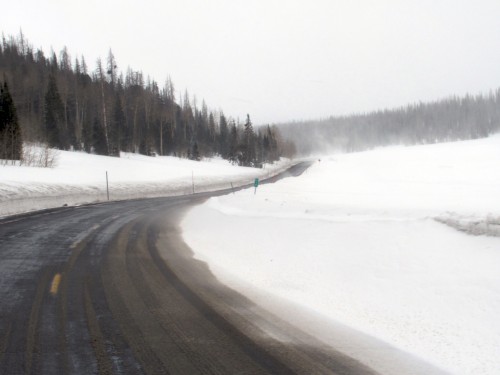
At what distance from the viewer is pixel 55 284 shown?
659cm

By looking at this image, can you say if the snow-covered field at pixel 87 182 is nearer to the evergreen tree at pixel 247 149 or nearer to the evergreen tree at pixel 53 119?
the evergreen tree at pixel 53 119

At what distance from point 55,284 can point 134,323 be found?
251 centimetres

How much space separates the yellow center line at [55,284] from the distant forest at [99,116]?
48452 mm

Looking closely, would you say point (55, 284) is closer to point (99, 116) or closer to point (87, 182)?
point (87, 182)

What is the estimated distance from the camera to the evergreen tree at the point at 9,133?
3247 cm

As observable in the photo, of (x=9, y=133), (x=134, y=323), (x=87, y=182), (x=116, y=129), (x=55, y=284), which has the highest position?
(x=116, y=129)

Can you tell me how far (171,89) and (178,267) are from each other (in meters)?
120

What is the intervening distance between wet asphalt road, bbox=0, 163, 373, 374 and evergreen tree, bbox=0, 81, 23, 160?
28.1 meters

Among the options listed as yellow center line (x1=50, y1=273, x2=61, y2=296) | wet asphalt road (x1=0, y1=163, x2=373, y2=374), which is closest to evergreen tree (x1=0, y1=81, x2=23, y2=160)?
wet asphalt road (x1=0, y1=163, x2=373, y2=374)

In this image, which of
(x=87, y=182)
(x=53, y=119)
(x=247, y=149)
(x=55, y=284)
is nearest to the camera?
(x=55, y=284)

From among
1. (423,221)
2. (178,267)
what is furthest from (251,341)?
(423,221)

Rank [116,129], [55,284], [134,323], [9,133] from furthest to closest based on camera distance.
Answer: [116,129]
[9,133]
[55,284]
[134,323]

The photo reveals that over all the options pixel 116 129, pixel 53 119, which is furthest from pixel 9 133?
pixel 116 129

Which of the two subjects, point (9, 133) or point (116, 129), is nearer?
point (9, 133)
